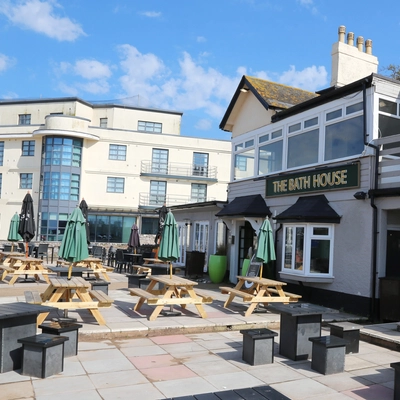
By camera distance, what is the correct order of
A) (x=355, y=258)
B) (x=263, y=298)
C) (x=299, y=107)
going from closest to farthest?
(x=263, y=298), (x=355, y=258), (x=299, y=107)

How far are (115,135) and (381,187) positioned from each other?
26.3 meters

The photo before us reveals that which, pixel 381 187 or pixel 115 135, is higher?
pixel 115 135

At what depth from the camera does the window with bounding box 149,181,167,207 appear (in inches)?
1334

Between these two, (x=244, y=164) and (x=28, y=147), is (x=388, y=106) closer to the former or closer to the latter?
(x=244, y=164)

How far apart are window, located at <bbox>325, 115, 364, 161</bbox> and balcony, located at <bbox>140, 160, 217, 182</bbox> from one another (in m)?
23.2

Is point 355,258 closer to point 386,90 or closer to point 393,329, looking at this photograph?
point 393,329

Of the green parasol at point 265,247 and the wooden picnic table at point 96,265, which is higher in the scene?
the green parasol at point 265,247

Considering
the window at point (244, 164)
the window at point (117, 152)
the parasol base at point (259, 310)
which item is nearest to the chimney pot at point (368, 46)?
the window at point (244, 164)

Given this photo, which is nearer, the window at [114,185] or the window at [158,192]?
the window at [114,185]

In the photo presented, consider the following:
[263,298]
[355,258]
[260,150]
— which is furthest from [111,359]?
[260,150]

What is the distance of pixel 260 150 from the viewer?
14125mm

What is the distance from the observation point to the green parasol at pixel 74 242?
870 centimetres

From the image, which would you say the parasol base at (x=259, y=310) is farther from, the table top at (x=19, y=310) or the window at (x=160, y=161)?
the window at (x=160, y=161)

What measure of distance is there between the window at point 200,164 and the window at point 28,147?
12.3 meters
